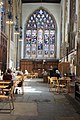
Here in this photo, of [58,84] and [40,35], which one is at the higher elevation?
[40,35]

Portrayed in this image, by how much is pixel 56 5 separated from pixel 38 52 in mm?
6718

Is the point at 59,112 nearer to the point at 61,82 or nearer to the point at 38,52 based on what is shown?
the point at 61,82

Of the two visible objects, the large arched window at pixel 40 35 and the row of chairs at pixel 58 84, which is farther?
the large arched window at pixel 40 35

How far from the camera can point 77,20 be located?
18938mm

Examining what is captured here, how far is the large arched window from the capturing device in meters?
38.5

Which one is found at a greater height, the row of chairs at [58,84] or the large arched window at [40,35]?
the large arched window at [40,35]

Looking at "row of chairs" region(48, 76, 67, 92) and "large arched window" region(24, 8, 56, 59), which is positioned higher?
"large arched window" region(24, 8, 56, 59)

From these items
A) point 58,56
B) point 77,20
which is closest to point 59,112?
point 77,20

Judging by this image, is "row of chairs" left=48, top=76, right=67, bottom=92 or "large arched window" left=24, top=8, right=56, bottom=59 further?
"large arched window" left=24, top=8, right=56, bottom=59

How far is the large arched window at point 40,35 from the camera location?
126ft

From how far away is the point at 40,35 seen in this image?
3934 cm

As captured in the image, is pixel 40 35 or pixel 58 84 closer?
pixel 58 84

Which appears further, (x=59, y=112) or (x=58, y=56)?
(x=58, y=56)

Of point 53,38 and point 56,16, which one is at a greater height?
point 56,16
